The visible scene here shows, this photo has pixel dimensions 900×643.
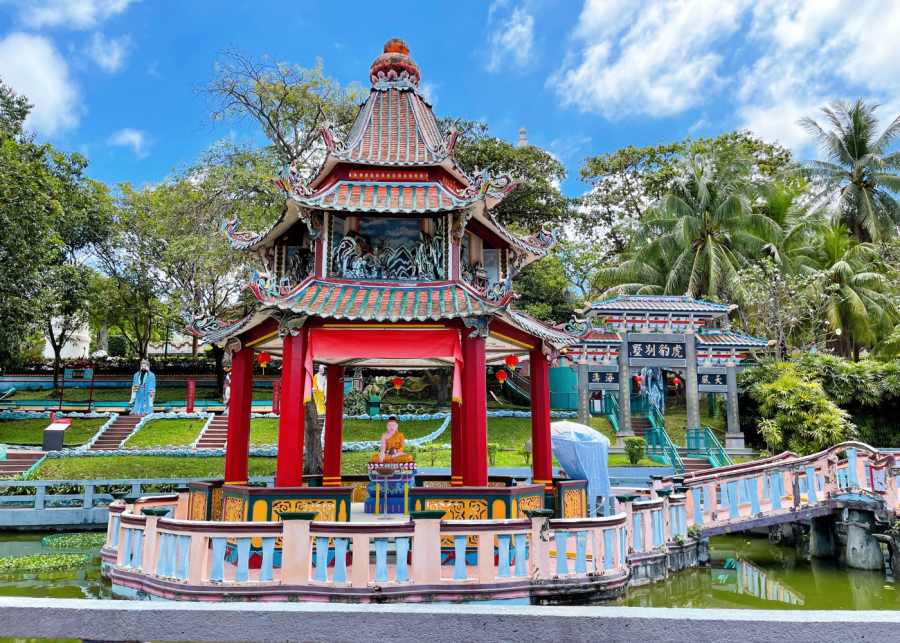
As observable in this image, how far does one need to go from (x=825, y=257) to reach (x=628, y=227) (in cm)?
1057

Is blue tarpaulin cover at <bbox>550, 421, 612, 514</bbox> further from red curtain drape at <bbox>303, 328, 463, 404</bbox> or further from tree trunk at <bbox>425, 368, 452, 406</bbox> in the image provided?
tree trunk at <bbox>425, 368, 452, 406</bbox>

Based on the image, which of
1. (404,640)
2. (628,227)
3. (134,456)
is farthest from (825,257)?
(404,640)

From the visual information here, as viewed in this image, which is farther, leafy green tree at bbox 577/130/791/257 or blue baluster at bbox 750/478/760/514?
leafy green tree at bbox 577/130/791/257

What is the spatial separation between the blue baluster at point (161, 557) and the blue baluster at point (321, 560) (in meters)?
2.14

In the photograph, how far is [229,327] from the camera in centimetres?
1231

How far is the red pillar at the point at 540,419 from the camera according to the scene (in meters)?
12.3

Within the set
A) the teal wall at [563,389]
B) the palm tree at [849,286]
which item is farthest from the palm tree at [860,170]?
the teal wall at [563,389]

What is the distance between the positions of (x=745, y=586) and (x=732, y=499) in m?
1.86

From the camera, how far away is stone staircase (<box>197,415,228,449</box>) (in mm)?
26406

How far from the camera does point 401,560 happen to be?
7836mm

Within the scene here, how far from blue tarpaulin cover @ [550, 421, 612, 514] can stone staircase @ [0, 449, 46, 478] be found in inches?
708

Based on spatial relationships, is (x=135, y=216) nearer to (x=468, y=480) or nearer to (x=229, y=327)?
(x=229, y=327)

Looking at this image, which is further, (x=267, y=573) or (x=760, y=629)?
(x=267, y=573)

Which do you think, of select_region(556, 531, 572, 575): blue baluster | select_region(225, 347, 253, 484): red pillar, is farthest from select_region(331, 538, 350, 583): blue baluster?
select_region(225, 347, 253, 484): red pillar
